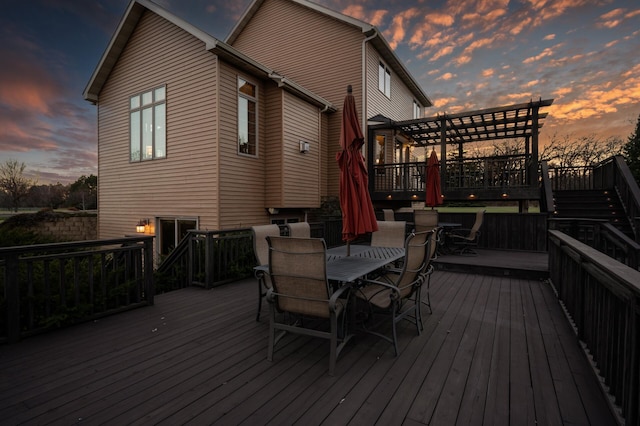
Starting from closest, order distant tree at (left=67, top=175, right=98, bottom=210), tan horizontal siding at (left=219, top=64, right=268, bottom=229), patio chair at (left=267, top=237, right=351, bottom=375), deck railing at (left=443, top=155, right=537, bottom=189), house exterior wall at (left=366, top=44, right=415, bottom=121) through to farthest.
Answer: patio chair at (left=267, top=237, right=351, bottom=375), tan horizontal siding at (left=219, top=64, right=268, bottom=229), deck railing at (left=443, top=155, right=537, bottom=189), house exterior wall at (left=366, top=44, right=415, bottom=121), distant tree at (left=67, top=175, right=98, bottom=210)

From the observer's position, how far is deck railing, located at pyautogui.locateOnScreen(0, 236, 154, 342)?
2.99 metres

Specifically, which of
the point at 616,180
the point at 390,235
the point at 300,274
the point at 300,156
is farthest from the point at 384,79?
the point at 300,274

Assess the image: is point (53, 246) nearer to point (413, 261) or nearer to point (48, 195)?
point (413, 261)

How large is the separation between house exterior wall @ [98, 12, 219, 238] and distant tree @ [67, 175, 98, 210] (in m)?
24.5

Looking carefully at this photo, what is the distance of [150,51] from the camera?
920 cm

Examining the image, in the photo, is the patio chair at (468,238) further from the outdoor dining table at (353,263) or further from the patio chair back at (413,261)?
the patio chair back at (413,261)

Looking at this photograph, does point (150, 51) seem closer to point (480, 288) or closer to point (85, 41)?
point (85, 41)

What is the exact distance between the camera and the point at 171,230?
9.02 m

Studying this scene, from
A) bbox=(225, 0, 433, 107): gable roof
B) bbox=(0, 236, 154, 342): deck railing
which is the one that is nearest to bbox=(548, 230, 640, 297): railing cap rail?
bbox=(0, 236, 154, 342): deck railing

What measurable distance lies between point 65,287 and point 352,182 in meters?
3.64

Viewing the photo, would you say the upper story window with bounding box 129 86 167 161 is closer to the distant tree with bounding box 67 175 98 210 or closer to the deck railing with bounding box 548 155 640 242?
the deck railing with bounding box 548 155 640 242

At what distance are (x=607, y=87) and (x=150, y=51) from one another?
19950 mm

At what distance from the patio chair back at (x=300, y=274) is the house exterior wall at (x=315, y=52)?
28.1ft

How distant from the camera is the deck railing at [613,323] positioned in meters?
1.54
